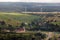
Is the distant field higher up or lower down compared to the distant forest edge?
lower down

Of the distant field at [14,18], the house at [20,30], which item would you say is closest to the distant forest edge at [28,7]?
the distant field at [14,18]

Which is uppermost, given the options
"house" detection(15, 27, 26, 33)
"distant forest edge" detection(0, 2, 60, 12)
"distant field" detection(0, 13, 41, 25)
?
"distant forest edge" detection(0, 2, 60, 12)

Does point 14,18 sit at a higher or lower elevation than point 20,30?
higher

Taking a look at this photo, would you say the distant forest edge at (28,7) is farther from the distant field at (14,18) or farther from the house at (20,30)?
the house at (20,30)

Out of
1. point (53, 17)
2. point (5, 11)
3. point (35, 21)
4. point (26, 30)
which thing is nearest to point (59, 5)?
point (53, 17)

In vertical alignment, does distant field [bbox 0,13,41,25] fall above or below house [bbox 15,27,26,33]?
above

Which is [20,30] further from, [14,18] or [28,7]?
[28,7]

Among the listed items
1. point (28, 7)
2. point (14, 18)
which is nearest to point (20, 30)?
point (14, 18)

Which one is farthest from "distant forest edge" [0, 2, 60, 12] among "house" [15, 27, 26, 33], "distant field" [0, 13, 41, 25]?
"house" [15, 27, 26, 33]

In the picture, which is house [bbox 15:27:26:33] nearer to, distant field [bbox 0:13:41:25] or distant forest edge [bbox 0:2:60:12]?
distant field [bbox 0:13:41:25]
